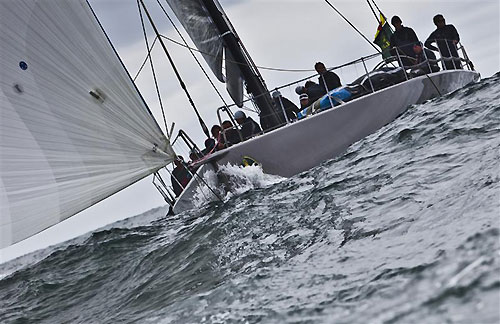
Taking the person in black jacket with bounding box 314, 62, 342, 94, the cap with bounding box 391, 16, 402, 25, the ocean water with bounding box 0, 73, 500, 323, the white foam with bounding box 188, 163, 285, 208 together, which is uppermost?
the cap with bounding box 391, 16, 402, 25

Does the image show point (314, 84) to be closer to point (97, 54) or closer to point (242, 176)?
point (242, 176)

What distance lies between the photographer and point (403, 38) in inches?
432

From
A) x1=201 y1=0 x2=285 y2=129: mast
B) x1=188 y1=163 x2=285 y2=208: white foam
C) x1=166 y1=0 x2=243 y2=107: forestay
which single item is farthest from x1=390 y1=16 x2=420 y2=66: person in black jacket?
x1=188 y1=163 x2=285 y2=208: white foam

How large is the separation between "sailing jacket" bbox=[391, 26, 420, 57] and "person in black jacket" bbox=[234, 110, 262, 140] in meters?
2.49

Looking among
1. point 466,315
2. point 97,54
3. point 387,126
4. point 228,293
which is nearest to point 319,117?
point 387,126

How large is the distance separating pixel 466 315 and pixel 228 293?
7.04 feet

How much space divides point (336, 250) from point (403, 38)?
7.06 m

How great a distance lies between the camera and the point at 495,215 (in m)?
3.77

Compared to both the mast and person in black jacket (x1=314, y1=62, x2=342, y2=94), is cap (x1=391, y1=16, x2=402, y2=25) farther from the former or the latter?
the mast

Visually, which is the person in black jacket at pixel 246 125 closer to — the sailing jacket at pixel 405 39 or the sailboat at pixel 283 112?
the sailboat at pixel 283 112

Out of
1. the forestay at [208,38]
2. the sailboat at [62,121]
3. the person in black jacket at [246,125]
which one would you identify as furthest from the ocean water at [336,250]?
the forestay at [208,38]

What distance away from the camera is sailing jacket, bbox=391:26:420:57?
35.6ft

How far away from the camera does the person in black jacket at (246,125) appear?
10633mm

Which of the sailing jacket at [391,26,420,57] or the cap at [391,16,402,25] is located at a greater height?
the cap at [391,16,402,25]
